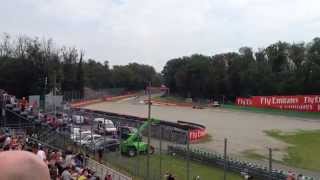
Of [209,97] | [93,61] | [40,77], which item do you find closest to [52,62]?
[40,77]

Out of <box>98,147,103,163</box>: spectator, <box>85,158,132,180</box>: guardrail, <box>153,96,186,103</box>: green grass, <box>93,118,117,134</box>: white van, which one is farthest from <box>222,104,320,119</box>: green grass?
<box>85,158,132,180</box>: guardrail

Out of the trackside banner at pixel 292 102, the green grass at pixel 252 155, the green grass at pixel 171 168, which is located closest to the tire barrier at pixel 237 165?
the green grass at pixel 171 168

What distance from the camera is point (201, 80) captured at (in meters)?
139

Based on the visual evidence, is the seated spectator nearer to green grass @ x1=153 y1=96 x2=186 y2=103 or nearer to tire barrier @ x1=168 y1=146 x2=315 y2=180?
tire barrier @ x1=168 y1=146 x2=315 y2=180

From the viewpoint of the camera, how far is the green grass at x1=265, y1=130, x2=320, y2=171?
39875 mm

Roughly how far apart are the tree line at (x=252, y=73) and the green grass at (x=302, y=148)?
5116 cm

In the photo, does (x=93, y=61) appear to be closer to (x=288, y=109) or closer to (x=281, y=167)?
(x=288, y=109)

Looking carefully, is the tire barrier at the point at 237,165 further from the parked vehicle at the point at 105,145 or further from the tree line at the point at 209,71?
the tree line at the point at 209,71

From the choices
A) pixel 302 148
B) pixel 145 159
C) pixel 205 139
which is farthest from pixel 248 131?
pixel 145 159

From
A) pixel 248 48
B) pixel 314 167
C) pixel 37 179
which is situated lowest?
pixel 314 167

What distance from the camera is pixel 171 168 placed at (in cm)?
3325

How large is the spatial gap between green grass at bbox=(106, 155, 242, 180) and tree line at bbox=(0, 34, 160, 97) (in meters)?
16.2

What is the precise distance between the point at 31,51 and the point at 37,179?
351 feet

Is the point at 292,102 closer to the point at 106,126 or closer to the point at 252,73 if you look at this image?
the point at 252,73
